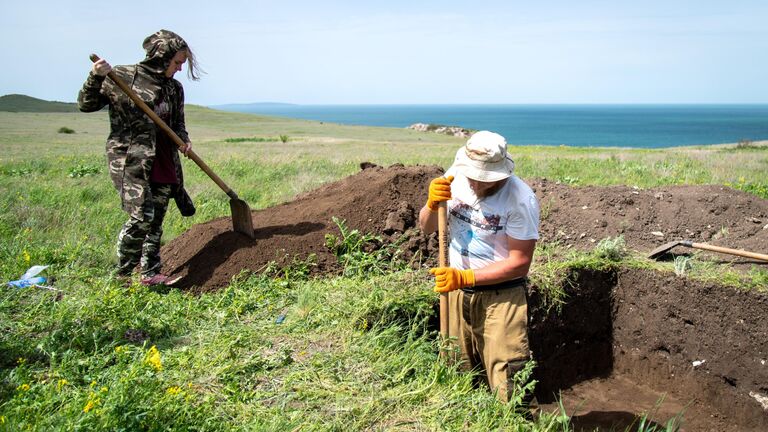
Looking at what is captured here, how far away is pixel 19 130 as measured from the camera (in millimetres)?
24750

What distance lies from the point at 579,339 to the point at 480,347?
2115mm

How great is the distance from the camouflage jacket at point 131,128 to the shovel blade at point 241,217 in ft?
2.89

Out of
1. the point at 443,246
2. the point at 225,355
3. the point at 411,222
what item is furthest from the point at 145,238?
the point at 443,246

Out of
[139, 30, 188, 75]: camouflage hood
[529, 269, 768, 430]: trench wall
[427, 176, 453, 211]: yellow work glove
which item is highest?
[139, 30, 188, 75]: camouflage hood

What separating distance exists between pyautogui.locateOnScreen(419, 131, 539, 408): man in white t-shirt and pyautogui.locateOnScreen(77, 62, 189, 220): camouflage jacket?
2.43 metres

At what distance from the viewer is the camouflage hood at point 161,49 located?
4582 millimetres

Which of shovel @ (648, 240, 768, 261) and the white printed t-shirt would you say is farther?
shovel @ (648, 240, 768, 261)

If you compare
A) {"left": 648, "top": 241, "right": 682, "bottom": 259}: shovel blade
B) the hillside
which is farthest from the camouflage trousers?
the hillside

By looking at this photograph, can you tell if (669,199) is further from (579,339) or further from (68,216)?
(68,216)

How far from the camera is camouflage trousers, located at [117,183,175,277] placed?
15.4 ft

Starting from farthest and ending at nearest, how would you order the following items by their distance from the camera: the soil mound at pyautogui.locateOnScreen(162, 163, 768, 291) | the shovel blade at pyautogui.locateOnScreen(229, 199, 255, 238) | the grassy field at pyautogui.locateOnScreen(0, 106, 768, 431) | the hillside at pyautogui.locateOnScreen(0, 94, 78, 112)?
the hillside at pyautogui.locateOnScreen(0, 94, 78, 112)
the shovel blade at pyautogui.locateOnScreen(229, 199, 255, 238)
the soil mound at pyautogui.locateOnScreen(162, 163, 768, 291)
the grassy field at pyautogui.locateOnScreen(0, 106, 768, 431)

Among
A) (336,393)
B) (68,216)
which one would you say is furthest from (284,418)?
(68,216)

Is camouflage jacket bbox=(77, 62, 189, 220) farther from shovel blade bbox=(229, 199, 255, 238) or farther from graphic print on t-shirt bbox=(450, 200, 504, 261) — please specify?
graphic print on t-shirt bbox=(450, 200, 504, 261)

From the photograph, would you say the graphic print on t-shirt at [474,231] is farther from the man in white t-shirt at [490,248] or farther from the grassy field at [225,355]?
the grassy field at [225,355]
